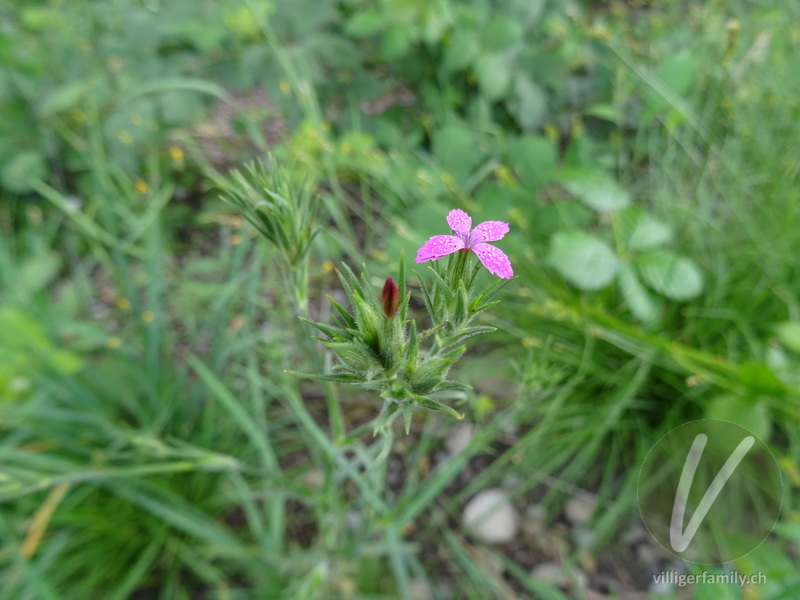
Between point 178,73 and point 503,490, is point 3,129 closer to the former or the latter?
point 178,73

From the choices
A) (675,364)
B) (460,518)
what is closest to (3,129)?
(460,518)

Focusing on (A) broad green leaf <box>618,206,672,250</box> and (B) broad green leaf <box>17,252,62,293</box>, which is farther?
(B) broad green leaf <box>17,252,62,293</box>

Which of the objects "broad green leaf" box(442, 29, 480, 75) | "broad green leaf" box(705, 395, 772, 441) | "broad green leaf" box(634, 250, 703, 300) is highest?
"broad green leaf" box(442, 29, 480, 75)

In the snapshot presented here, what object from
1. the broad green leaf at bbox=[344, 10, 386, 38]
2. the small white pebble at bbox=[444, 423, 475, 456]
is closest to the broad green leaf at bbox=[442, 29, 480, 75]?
the broad green leaf at bbox=[344, 10, 386, 38]

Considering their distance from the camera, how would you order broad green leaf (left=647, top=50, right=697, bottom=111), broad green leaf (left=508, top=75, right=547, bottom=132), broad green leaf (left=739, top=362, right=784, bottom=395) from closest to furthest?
broad green leaf (left=739, top=362, right=784, bottom=395), broad green leaf (left=647, top=50, right=697, bottom=111), broad green leaf (left=508, top=75, right=547, bottom=132)

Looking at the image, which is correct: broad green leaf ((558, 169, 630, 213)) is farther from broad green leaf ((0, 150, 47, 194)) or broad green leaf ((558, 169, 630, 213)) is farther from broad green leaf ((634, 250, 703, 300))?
broad green leaf ((0, 150, 47, 194))

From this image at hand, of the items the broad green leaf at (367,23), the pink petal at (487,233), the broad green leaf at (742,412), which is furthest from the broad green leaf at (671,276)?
the broad green leaf at (367,23)

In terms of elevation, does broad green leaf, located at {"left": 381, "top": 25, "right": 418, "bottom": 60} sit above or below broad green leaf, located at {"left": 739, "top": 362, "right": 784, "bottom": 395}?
above

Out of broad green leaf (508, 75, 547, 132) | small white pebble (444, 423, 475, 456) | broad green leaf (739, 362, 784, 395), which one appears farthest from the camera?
broad green leaf (508, 75, 547, 132)
